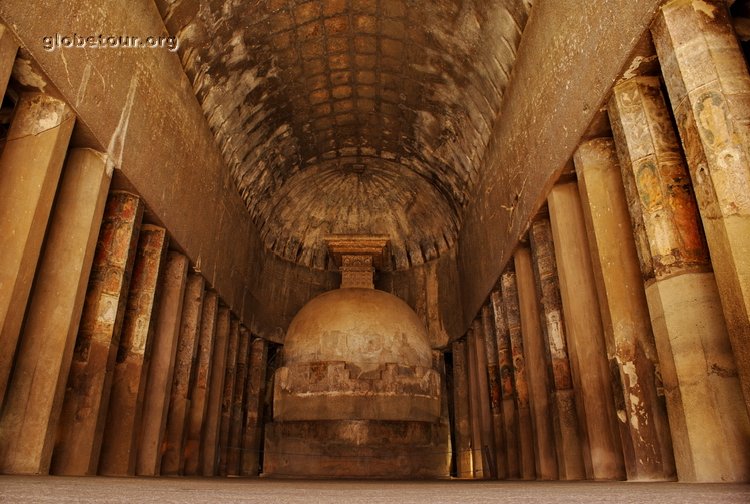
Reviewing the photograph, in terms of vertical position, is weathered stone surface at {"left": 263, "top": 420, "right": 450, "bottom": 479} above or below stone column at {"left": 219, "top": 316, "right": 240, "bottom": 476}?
below

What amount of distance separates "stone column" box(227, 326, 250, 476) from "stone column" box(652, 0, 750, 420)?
12483mm

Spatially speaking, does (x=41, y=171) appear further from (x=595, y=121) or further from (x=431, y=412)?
(x=431, y=412)

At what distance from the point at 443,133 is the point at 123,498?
41.4 ft

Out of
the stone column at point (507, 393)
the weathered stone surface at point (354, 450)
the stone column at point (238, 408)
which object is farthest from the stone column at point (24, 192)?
the stone column at point (238, 408)

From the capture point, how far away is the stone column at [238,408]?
46.9 ft

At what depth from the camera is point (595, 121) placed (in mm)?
7121

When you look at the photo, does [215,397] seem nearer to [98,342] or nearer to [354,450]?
[354,450]

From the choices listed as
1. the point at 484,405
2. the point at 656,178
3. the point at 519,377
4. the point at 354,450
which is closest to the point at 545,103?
the point at 656,178

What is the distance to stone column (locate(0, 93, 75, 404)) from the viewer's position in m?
6.00

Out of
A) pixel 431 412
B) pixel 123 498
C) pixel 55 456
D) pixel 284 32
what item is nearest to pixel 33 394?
pixel 55 456

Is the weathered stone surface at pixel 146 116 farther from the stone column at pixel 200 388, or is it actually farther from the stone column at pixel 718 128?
the stone column at pixel 718 128

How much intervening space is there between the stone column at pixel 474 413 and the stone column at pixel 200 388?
6.76m

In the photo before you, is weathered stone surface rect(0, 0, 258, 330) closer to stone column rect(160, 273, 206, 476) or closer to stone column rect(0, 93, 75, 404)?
stone column rect(0, 93, 75, 404)

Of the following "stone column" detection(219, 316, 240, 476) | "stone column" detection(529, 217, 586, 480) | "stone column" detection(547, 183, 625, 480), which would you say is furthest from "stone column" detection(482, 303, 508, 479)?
"stone column" detection(219, 316, 240, 476)
